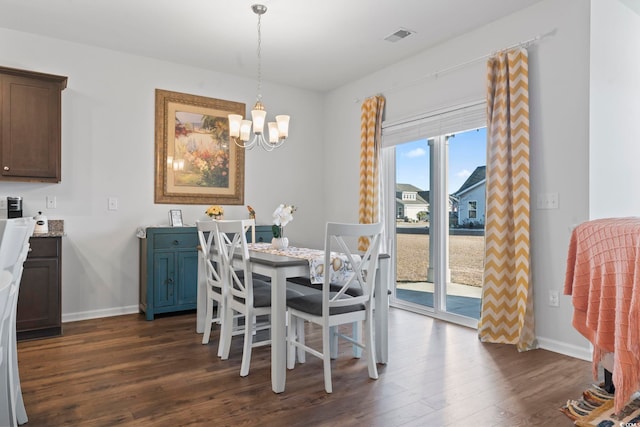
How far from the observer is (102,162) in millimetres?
4188

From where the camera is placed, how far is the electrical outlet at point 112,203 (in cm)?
422

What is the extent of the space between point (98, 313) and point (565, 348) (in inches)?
161

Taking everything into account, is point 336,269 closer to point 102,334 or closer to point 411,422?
point 411,422

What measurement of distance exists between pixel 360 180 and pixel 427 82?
4.15ft

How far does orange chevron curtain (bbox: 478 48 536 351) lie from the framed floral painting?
279cm

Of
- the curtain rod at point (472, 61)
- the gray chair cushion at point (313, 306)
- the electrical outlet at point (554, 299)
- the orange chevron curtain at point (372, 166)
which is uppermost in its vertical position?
the curtain rod at point (472, 61)

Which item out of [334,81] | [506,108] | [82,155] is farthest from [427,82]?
[82,155]

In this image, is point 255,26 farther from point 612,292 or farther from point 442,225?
point 612,292

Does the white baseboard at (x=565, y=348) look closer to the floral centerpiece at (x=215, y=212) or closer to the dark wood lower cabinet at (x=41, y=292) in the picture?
the floral centerpiece at (x=215, y=212)

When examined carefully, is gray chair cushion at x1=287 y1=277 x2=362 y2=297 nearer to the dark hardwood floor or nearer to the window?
the dark hardwood floor

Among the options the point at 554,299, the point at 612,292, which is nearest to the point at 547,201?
the point at 554,299

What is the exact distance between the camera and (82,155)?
13.4 ft

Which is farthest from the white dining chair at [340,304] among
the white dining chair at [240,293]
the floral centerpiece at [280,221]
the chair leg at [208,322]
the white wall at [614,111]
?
the white wall at [614,111]

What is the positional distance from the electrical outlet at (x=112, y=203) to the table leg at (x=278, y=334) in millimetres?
2523
